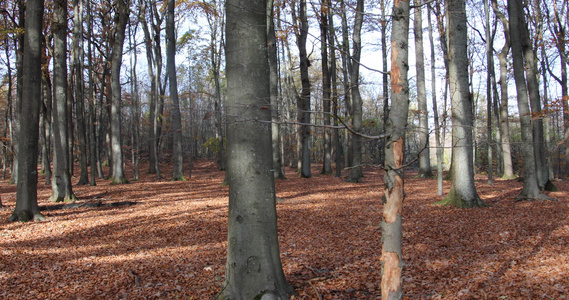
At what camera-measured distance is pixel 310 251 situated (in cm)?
593

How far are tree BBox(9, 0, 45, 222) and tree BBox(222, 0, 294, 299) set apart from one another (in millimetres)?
7274

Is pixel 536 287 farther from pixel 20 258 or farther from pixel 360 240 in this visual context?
pixel 20 258

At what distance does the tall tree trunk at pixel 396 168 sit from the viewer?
2920 millimetres

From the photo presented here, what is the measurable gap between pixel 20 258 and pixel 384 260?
20.2 ft

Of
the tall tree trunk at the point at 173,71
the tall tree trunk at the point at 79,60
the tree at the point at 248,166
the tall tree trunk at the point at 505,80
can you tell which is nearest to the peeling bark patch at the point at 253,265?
the tree at the point at 248,166

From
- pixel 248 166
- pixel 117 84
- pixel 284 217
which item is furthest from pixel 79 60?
pixel 248 166

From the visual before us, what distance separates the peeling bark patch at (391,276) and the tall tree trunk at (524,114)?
8967 mm

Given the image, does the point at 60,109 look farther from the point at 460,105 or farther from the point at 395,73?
the point at 460,105

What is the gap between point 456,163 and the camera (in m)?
9.05

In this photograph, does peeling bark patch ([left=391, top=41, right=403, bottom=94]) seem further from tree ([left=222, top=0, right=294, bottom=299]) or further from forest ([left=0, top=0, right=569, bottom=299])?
tree ([left=222, top=0, right=294, bottom=299])

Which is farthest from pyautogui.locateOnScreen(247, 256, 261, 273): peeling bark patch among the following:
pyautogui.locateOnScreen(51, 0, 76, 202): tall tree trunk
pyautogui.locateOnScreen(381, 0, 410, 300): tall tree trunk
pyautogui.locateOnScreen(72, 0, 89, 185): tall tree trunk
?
pyautogui.locateOnScreen(72, 0, 89, 185): tall tree trunk

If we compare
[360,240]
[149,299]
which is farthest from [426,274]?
[149,299]

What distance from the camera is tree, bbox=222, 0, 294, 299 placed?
11.7ft

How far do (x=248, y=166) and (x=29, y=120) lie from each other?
7.65 metres
